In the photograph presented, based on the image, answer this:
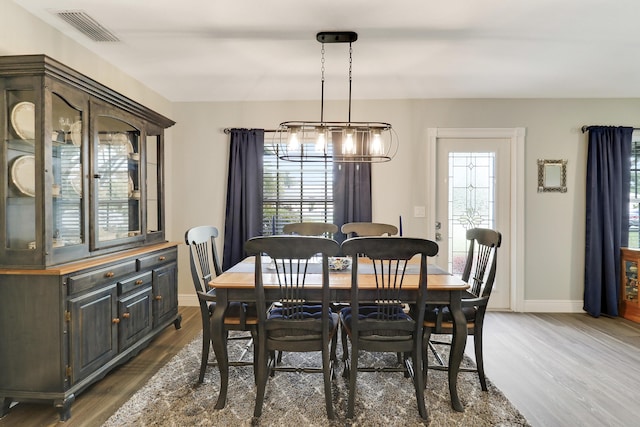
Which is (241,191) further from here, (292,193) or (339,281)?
(339,281)

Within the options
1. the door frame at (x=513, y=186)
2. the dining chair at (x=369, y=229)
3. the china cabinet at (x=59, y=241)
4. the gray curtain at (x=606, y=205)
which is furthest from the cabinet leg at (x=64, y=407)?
the gray curtain at (x=606, y=205)

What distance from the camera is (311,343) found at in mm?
2078

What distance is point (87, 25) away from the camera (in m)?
2.56

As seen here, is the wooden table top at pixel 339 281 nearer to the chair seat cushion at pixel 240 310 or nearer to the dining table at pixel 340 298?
the dining table at pixel 340 298

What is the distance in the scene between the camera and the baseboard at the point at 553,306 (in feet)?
13.6

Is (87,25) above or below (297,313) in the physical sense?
above

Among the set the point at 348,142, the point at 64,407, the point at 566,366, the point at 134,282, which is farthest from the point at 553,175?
the point at 64,407

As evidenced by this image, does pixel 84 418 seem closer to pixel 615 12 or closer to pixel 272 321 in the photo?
pixel 272 321

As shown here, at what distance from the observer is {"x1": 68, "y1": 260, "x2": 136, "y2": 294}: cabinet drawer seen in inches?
84.0

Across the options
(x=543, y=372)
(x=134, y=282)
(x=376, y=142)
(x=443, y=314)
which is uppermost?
(x=376, y=142)

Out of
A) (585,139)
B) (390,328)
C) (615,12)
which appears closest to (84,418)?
(390,328)

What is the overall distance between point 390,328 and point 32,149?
7.96 ft

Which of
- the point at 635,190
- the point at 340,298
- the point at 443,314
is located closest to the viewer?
the point at 340,298

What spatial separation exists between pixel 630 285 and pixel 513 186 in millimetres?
1671
